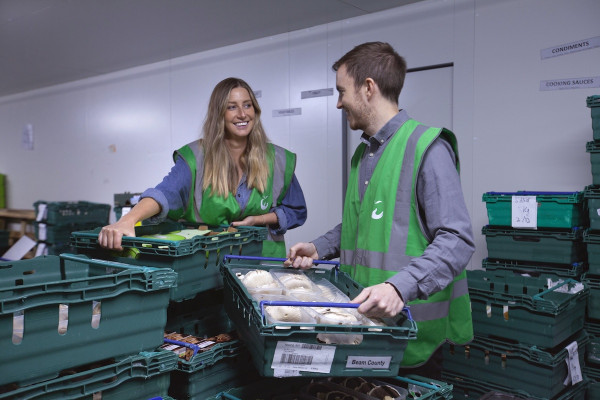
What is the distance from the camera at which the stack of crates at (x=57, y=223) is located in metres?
6.12

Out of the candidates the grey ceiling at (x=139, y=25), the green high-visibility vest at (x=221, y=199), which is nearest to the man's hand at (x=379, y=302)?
the green high-visibility vest at (x=221, y=199)

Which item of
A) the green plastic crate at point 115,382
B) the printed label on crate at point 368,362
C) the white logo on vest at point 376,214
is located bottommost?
the green plastic crate at point 115,382

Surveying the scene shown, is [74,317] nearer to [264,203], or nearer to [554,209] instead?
[264,203]

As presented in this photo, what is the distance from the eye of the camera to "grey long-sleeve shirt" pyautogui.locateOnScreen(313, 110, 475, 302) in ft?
4.29

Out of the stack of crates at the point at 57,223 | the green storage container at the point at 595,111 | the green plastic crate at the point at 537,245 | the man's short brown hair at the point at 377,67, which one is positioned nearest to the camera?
the man's short brown hair at the point at 377,67

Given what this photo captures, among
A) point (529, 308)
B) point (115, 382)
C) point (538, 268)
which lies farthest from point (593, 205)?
point (115, 382)

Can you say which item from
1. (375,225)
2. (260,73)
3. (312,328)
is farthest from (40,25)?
(312,328)

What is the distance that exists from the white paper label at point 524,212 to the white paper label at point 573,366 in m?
0.82

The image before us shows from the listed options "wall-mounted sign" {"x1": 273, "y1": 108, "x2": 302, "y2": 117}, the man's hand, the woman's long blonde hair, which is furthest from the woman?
"wall-mounted sign" {"x1": 273, "y1": 108, "x2": 302, "y2": 117}

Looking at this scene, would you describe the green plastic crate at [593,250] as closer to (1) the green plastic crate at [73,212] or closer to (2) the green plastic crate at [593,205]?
(2) the green plastic crate at [593,205]

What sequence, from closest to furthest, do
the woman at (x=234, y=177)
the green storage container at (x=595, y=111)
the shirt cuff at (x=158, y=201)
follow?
the shirt cuff at (x=158, y=201), the woman at (x=234, y=177), the green storage container at (x=595, y=111)

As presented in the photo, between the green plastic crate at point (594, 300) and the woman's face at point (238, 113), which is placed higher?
the woman's face at point (238, 113)

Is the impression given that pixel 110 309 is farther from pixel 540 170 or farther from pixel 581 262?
pixel 540 170

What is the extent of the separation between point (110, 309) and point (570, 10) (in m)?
3.60
